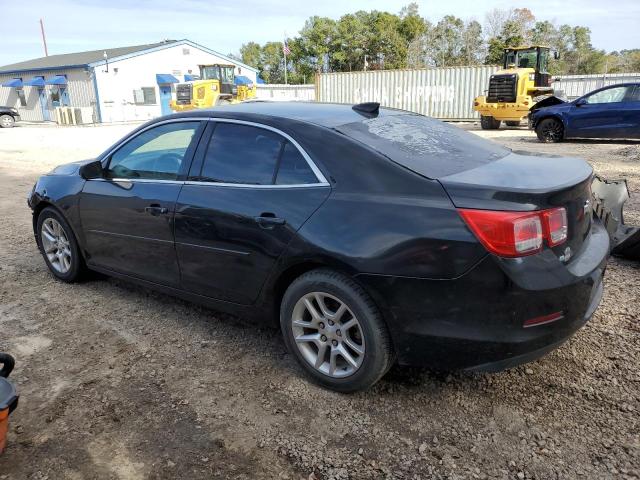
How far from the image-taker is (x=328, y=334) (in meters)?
2.90

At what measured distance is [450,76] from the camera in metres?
26.4

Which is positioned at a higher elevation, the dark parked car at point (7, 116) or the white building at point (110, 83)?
the white building at point (110, 83)

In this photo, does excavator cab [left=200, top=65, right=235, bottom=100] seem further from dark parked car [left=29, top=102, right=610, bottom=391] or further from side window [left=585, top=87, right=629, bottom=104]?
dark parked car [left=29, top=102, right=610, bottom=391]

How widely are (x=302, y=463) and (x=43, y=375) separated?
5.96ft

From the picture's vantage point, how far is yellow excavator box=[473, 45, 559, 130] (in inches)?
772

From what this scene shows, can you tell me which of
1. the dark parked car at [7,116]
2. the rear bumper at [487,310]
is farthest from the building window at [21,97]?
the rear bumper at [487,310]

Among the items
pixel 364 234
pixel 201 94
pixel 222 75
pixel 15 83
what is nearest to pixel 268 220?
pixel 364 234

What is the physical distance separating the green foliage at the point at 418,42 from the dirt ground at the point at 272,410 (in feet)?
196

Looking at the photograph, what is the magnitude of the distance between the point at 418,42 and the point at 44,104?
141 feet

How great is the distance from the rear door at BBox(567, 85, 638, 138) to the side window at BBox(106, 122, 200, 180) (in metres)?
13.7

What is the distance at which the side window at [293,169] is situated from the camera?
2.97 metres

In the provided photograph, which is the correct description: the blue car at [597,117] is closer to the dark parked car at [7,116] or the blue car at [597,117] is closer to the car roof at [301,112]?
the car roof at [301,112]

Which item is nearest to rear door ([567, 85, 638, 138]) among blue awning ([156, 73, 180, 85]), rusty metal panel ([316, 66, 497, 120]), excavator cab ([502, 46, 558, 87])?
excavator cab ([502, 46, 558, 87])

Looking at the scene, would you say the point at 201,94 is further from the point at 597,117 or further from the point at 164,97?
the point at 597,117
